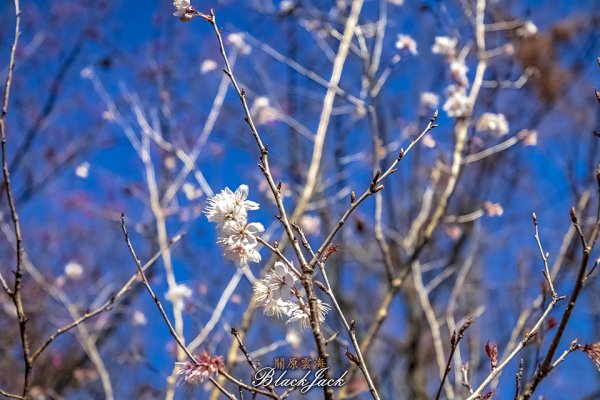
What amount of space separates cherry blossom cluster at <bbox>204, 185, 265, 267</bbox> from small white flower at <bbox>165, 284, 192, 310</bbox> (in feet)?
5.23

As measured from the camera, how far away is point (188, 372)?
1293 millimetres

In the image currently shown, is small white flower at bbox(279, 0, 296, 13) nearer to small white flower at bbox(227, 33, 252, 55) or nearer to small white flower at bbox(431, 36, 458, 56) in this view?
small white flower at bbox(227, 33, 252, 55)

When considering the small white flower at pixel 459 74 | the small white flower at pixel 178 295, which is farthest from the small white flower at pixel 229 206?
the small white flower at pixel 459 74

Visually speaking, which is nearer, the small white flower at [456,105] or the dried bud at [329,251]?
the dried bud at [329,251]

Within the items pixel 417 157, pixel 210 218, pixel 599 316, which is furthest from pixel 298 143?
pixel 210 218

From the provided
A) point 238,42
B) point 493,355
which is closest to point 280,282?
point 493,355

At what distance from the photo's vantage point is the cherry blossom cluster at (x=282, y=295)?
4.38 ft

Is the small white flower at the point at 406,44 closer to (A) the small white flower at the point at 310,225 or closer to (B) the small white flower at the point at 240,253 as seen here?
(A) the small white flower at the point at 310,225

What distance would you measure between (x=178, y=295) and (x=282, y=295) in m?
1.71

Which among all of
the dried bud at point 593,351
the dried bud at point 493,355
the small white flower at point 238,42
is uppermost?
the small white flower at point 238,42

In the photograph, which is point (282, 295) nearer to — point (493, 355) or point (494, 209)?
point (493, 355)

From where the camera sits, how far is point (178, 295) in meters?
2.93

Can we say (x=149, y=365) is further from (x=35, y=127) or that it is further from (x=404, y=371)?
(x=35, y=127)

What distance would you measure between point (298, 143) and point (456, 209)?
73.4 inches
